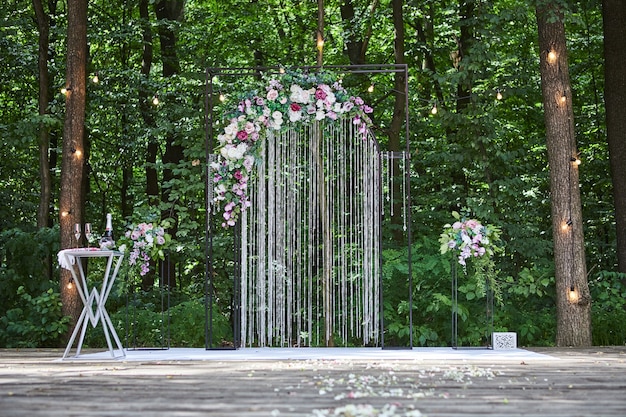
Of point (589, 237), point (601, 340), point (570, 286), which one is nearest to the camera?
point (570, 286)

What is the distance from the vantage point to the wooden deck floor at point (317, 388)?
3.90 m

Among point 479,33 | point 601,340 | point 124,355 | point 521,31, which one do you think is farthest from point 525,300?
point 124,355

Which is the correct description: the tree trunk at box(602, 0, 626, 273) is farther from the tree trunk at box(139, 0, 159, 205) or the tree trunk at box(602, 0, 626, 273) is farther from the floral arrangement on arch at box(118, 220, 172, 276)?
the tree trunk at box(139, 0, 159, 205)

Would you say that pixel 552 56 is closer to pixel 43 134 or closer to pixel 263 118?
pixel 263 118

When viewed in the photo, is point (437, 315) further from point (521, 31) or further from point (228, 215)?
point (521, 31)

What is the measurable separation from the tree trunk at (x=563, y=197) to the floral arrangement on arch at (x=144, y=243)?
3.48 m

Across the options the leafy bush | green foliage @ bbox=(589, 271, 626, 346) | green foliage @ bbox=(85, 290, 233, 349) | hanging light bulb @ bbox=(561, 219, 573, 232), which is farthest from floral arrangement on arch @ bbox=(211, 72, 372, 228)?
green foliage @ bbox=(589, 271, 626, 346)

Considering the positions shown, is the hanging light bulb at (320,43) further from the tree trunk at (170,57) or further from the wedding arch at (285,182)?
the tree trunk at (170,57)

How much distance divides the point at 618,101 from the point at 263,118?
156 inches

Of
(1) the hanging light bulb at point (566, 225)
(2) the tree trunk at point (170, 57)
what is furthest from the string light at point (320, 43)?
(2) the tree trunk at point (170, 57)

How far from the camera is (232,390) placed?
15.1 feet

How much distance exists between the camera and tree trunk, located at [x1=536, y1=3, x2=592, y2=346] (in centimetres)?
769

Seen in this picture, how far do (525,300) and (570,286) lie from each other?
2.12 metres

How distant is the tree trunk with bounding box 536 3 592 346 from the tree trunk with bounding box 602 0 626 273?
137cm
